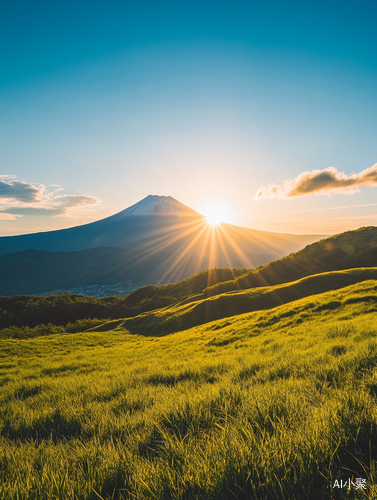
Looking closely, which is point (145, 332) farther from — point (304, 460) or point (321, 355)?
point (304, 460)

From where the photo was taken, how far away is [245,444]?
2.36 metres

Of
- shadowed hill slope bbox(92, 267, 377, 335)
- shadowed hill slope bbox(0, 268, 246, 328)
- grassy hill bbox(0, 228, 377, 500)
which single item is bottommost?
shadowed hill slope bbox(0, 268, 246, 328)

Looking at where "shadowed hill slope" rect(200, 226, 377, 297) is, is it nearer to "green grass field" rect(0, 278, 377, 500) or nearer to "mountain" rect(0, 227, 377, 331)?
"mountain" rect(0, 227, 377, 331)

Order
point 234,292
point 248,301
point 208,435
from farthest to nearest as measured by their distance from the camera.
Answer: point 234,292, point 248,301, point 208,435

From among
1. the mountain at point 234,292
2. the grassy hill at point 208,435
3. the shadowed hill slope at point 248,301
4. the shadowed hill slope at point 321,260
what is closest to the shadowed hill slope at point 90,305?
the mountain at point 234,292

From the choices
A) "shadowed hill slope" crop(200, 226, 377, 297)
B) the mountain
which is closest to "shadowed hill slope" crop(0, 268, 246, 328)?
the mountain

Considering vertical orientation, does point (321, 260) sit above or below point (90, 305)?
above

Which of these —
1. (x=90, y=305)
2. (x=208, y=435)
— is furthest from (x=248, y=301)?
(x=90, y=305)

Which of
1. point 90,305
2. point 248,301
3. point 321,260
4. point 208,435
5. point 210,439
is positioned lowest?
point 90,305

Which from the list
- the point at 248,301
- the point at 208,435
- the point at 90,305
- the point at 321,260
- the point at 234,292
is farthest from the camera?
the point at 90,305

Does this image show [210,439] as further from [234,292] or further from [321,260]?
[321,260]

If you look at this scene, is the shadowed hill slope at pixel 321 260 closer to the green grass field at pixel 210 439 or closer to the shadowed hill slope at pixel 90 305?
the shadowed hill slope at pixel 90 305

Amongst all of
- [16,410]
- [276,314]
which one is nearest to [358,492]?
[16,410]

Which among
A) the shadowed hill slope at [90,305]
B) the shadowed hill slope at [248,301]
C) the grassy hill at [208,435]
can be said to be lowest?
the shadowed hill slope at [90,305]
